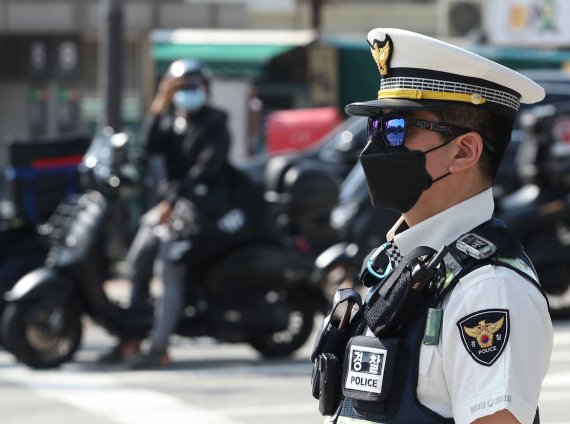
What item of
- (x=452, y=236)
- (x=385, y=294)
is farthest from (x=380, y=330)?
(x=452, y=236)

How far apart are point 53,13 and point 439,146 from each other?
81.7 feet

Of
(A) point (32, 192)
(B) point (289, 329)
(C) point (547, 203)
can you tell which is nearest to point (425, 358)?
(B) point (289, 329)

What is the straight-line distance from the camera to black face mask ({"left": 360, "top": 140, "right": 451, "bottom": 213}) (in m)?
2.60

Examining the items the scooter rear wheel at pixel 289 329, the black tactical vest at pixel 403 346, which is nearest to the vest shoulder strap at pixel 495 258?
the black tactical vest at pixel 403 346

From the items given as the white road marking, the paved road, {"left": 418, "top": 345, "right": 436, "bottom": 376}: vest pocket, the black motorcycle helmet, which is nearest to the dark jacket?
the black motorcycle helmet

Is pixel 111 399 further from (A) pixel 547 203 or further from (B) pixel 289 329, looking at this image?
(A) pixel 547 203

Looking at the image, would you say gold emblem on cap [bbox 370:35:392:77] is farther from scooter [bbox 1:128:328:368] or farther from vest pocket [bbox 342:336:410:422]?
scooter [bbox 1:128:328:368]

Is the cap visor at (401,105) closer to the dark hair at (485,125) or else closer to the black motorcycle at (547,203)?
the dark hair at (485,125)

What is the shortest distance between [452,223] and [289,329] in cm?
699

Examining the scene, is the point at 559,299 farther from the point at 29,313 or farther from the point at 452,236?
the point at 452,236

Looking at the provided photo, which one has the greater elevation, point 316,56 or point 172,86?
point 172,86

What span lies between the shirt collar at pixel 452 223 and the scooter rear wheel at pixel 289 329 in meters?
6.85

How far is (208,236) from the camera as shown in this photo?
A: 362 inches

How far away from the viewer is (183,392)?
325 inches
